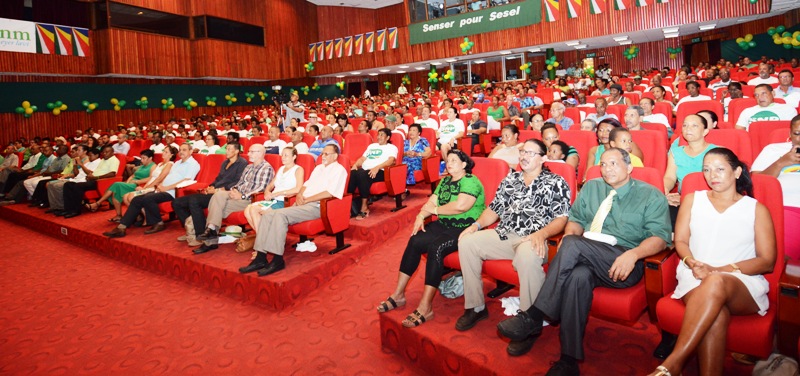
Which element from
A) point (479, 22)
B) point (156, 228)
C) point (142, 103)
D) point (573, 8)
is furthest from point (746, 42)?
point (142, 103)

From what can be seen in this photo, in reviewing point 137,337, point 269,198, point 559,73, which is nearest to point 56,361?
point 137,337

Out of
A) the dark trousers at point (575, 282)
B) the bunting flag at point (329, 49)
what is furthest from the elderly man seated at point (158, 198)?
the bunting flag at point (329, 49)

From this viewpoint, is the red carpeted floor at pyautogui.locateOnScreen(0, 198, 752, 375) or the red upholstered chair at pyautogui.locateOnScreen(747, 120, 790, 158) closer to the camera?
the red carpeted floor at pyautogui.locateOnScreen(0, 198, 752, 375)

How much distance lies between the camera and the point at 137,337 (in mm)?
2748

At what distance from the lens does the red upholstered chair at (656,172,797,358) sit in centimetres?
154

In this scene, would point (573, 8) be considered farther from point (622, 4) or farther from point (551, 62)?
point (551, 62)

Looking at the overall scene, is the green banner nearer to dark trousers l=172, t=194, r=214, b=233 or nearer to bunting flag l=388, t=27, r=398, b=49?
bunting flag l=388, t=27, r=398, b=49

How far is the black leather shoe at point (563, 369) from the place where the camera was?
5.65 ft

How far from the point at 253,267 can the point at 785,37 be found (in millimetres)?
12216

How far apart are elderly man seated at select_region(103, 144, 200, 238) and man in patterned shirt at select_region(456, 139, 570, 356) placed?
3506 mm

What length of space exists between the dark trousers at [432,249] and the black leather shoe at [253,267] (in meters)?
1.25

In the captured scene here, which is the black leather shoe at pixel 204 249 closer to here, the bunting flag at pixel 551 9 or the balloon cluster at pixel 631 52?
the bunting flag at pixel 551 9

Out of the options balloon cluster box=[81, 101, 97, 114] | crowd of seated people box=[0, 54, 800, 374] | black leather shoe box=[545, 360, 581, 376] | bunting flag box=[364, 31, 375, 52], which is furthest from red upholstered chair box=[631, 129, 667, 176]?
balloon cluster box=[81, 101, 97, 114]

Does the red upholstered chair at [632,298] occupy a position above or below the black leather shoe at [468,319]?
above
